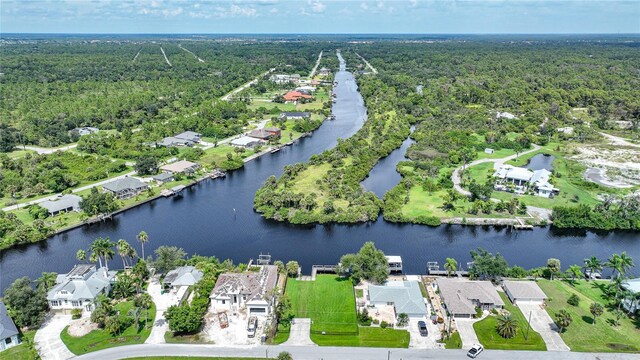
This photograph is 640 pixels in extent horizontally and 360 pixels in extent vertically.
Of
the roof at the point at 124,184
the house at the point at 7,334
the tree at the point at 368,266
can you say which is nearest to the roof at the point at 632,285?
the tree at the point at 368,266

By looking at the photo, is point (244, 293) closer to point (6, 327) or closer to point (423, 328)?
point (423, 328)

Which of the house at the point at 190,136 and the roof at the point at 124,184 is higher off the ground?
the house at the point at 190,136

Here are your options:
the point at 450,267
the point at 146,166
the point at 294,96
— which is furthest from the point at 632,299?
the point at 294,96

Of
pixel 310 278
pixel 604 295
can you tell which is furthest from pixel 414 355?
pixel 604 295

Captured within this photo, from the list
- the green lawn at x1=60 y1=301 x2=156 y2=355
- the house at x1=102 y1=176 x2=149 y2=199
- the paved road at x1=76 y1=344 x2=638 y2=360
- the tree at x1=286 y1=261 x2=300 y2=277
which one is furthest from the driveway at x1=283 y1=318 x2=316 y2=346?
the house at x1=102 y1=176 x2=149 y2=199

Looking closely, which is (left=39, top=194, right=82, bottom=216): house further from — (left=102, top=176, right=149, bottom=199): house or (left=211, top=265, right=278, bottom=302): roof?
(left=211, top=265, right=278, bottom=302): roof

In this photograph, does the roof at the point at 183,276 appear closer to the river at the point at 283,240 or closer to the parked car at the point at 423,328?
the river at the point at 283,240
